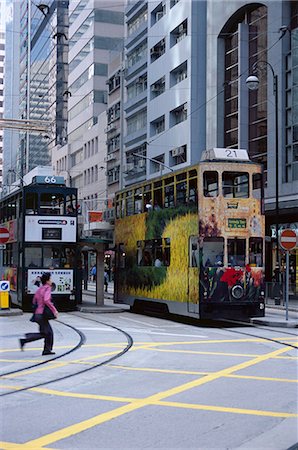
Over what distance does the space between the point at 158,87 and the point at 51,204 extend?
3229 cm

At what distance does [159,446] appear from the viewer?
21.6 feet

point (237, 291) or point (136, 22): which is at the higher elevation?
point (136, 22)

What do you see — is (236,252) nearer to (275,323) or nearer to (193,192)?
(193,192)

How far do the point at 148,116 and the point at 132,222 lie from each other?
3343 cm

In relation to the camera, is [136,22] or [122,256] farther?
[136,22]

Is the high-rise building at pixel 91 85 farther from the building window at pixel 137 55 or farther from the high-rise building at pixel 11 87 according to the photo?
the high-rise building at pixel 11 87

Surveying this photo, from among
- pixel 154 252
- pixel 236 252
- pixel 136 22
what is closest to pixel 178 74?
pixel 136 22

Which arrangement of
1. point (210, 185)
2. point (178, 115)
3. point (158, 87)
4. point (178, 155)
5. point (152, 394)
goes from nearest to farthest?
1. point (152, 394)
2. point (210, 185)
3. point (178, 155)
4. point (178, 115)
5. point (158, 87)

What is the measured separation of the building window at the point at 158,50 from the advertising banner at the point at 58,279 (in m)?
33.3

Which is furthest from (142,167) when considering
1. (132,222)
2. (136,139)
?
(132,222)

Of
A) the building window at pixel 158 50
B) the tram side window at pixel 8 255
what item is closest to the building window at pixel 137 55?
the building window at pixel 158 50

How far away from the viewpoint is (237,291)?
1895 cm

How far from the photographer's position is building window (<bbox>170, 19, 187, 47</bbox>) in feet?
166

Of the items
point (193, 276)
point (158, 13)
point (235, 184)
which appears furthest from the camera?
point (158, 13)
